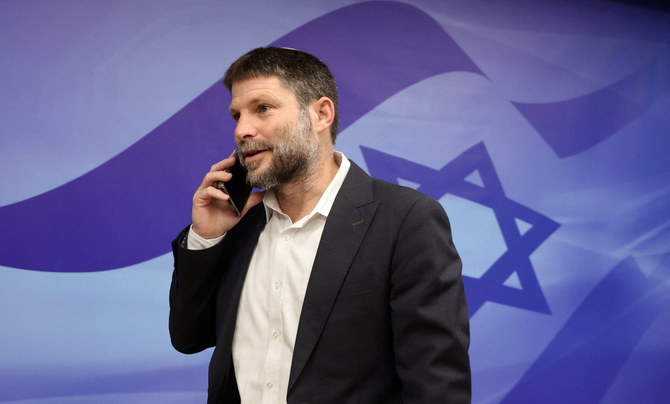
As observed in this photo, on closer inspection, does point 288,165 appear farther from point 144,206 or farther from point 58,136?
point 58,136

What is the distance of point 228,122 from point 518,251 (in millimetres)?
1826

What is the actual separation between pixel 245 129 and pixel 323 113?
0.88ft

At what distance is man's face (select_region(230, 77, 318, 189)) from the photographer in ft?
5.28

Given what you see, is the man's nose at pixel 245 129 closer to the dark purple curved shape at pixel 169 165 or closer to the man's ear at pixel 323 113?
the man's ear at pixel 323 113

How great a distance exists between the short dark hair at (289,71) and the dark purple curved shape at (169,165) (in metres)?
1.07

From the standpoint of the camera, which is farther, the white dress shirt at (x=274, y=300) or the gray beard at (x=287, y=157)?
the gray beard at (x=287, y=157)

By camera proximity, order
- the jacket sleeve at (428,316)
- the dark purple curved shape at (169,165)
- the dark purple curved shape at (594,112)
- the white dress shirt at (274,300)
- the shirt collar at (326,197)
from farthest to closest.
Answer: the dark purple curved shape at (594,112) < the dark purple curved shape at (169,165) < the shirt collar at (326,197) < the white dress shirt at (274,300) < the jacket sleeve at (428,316)

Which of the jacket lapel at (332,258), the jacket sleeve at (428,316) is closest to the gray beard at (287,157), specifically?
the jacket lapel at (332,258)

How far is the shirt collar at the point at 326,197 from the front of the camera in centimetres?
159

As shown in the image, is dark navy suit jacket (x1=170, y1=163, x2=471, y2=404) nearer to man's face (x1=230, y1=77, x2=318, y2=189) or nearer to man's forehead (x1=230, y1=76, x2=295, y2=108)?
man's face (x1=230, y1=77, x2=318, y2=189)

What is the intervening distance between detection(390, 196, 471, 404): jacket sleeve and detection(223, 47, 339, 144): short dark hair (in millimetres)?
527

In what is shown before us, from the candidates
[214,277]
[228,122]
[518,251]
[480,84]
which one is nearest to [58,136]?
[228,122]

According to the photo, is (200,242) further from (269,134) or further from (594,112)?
(594,112)

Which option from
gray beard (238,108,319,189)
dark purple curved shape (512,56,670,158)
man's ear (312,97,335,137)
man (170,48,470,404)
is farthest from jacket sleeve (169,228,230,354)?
dark purple curved shape (512,56,670,158)
